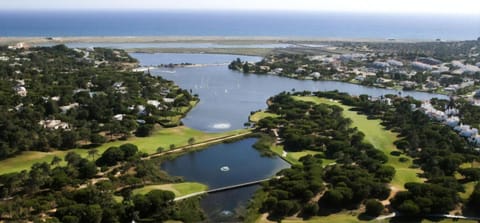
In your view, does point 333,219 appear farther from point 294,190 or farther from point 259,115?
point 259,115

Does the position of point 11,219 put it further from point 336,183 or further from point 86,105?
point 86,105

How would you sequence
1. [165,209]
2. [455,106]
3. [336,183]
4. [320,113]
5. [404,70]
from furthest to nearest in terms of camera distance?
[404,70], [455,106], [320,113], [336,183], [165,209]

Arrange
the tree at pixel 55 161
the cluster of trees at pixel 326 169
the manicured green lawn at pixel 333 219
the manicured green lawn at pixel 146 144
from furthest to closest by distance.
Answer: the manicured green lawn at pixel 146 144
the tree at pixel 55 161
the cluster of trees at pixel 326 169
the manicured green lawn at pixel 333 219

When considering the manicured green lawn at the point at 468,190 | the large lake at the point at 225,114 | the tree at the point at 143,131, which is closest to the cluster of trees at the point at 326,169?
the large lake at the point at 225,114

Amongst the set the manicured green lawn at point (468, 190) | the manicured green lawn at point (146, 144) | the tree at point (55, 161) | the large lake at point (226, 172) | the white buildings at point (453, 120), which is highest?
the white buildings at point (453, 120)

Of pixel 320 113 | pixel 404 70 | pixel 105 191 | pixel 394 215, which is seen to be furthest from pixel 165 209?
pixel 404 70

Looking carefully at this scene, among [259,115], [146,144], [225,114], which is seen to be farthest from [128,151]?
[259,115]

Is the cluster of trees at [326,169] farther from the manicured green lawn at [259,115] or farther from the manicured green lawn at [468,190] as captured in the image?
the manicured green lawn at [468,190]
